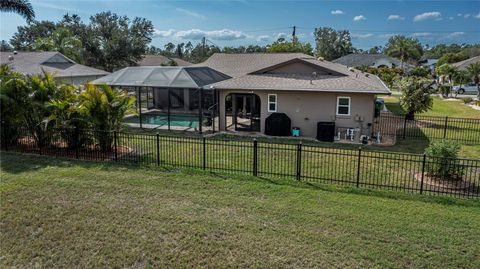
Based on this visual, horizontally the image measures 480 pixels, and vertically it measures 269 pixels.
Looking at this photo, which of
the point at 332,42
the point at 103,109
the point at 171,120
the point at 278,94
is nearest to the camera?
the point at 103,109

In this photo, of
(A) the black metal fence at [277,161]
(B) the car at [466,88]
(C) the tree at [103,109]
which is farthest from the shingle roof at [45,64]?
(B) the car at [466,88]

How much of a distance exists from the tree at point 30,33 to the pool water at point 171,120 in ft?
150

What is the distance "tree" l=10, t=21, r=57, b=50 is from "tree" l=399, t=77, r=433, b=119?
5728 cm

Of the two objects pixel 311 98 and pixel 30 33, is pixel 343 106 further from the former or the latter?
pixel 30 33

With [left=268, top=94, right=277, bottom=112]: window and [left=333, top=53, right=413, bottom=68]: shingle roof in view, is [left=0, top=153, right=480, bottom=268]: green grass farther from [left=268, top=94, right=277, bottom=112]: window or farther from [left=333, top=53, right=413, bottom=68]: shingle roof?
[left=333, top=53, right=413, bottom=68]: shingle roof

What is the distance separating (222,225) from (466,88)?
1906 inches

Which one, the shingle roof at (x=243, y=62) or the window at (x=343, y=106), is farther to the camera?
the shingle roof at (x=243, y=62)

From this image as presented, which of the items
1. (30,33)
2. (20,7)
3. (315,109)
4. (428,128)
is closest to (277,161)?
(315,109)

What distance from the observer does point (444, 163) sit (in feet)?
31.3

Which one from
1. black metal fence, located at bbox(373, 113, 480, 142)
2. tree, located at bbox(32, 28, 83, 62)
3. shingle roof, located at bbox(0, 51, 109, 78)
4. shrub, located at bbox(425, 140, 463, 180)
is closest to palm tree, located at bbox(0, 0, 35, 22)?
shrub, located at bbox(425, 140, 463, 180)

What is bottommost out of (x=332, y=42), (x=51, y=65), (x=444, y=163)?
(x=444, y=163)

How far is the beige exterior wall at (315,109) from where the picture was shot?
1675cm

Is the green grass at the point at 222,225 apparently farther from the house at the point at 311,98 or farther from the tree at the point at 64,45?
the tree at the point at 64,45

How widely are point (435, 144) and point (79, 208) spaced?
9469mm
